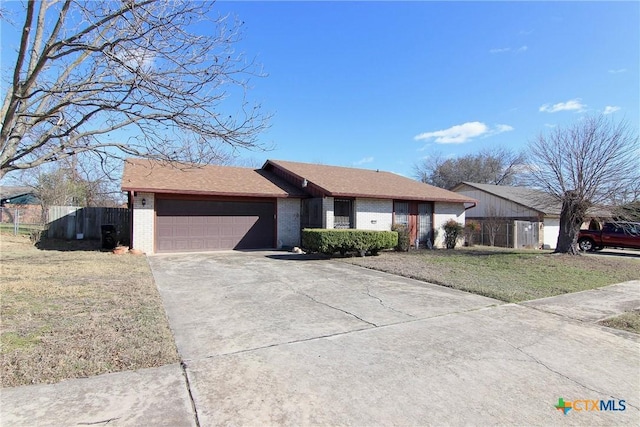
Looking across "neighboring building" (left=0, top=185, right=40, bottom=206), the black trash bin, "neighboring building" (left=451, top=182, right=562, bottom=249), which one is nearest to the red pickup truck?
"neighboring building" (left=451, top=182, right=562, bottom=249)

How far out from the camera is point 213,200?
587 inches

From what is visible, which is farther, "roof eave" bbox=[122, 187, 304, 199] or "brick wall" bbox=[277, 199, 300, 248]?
"brick wall" bbox=[277, 199, 300, 248]

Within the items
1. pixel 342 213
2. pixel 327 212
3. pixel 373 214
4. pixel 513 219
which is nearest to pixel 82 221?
pixel 327 212

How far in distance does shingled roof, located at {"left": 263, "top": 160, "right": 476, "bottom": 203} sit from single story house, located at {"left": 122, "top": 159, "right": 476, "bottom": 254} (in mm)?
56

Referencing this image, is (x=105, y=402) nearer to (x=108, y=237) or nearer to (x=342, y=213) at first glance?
(x=342, y=213)

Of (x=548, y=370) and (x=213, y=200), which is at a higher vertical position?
(x=213, y=200)

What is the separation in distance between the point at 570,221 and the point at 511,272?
5943 millimetres

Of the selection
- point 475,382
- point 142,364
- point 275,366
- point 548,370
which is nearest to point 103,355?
point 142,364

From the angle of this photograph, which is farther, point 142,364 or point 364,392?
point 142,364

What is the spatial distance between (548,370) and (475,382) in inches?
38.4

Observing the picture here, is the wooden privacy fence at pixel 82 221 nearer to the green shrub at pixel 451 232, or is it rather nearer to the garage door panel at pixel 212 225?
the garage door panel at pixel 212 225

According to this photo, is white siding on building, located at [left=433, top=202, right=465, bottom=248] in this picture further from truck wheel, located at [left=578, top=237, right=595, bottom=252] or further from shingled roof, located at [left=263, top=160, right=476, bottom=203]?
truck wheel, located at [left=578, top=237, right=595, bottom=252]

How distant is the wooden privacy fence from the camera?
16828 mm

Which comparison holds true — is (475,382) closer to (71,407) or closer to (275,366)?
(275,366)
